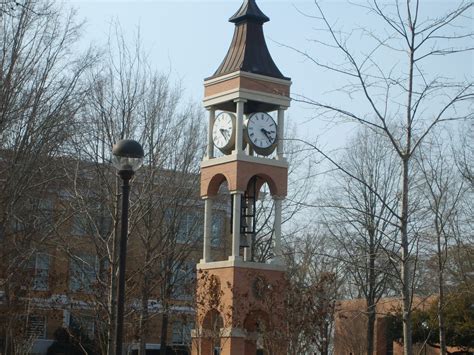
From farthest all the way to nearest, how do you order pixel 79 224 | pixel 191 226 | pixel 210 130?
pixel 191 226 → pixel 79 224 → pixel 210 130

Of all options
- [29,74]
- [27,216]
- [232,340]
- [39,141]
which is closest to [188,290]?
[232,340]

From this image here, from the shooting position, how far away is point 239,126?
29312 millimetres

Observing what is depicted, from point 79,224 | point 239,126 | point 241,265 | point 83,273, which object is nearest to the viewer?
point 241,265

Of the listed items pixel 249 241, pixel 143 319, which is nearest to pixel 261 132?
pixel 249 241

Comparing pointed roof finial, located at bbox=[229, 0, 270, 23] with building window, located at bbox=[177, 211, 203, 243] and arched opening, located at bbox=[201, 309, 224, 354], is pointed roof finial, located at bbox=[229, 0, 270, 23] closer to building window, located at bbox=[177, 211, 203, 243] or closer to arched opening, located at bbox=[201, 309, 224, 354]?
arched opening, located at bbox=[201, 309, 224, 354]

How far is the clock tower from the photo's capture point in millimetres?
28516

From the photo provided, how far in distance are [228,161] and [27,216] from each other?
22.4 ft

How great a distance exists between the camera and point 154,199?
34812 mm

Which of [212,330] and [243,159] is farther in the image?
[243,159]

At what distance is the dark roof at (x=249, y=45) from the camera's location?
1202 inches

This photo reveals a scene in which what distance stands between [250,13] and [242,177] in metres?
5.77

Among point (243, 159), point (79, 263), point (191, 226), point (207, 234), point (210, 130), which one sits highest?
point (210, 130)

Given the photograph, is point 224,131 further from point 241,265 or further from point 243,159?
point 241,265

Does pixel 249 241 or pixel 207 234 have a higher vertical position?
pixel 207 234
